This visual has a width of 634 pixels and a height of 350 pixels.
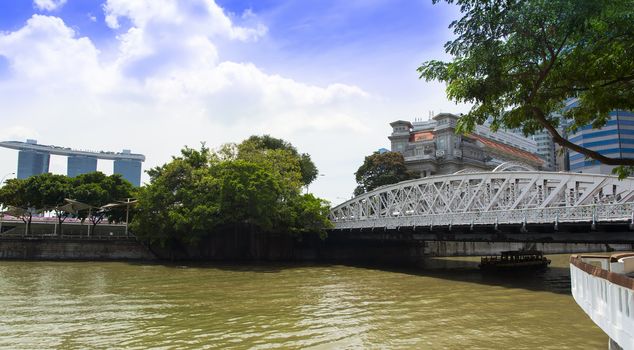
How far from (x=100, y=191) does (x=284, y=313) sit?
152 ft

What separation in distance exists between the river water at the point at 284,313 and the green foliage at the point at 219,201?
Answer: 38.4ft

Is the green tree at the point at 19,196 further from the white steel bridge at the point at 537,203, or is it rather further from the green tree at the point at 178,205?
the white steel bridge at the point at 537,203

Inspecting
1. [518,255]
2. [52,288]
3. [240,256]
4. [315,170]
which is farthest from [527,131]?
[315,170]

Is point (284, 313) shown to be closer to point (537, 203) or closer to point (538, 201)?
point (538, 201)

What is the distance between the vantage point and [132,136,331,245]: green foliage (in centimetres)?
4606

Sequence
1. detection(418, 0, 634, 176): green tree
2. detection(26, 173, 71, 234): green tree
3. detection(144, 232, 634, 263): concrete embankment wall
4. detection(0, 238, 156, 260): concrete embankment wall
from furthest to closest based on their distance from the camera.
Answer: detection(26, 173, 71, 234): green tree < detection(144, 232, 634, 263): concrete embankment wall < detection(0, 238, 156, 260): concrete embankment wall < detection(418, 0, 634, 176): green tree

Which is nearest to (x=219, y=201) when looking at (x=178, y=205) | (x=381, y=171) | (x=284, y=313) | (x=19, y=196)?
(x=178, y=205)

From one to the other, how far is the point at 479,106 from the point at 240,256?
44.7m

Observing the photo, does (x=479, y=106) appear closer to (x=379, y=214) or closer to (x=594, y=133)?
(x=379, y=214)

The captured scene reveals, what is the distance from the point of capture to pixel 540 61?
13328mm

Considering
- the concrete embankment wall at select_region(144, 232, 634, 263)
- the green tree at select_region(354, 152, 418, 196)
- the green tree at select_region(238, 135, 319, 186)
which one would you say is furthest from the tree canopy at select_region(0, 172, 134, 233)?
the green tree at select_region(354, 152, 418, 196)

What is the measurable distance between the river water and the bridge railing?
455 cm

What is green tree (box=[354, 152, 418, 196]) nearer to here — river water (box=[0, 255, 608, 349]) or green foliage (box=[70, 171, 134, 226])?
green foliage (box=[70, 171, 134, 226])

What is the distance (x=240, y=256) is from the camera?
54.2 m
